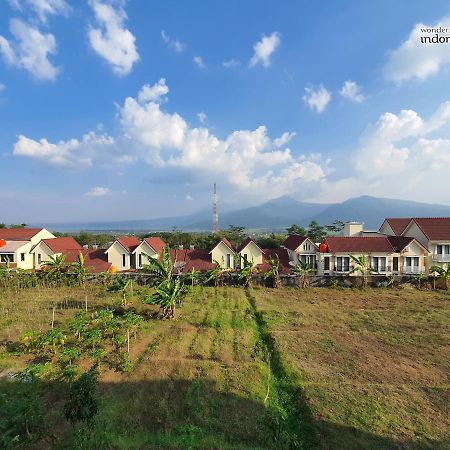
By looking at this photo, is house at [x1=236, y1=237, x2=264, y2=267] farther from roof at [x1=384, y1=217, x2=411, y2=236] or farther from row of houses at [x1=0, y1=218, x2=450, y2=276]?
roof at [x1=384, y1=217, x2=411, y2=236]

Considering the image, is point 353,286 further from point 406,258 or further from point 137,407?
point 137,407

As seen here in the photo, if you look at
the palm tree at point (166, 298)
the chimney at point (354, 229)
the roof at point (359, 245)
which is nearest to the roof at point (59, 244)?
the palm tree at point (166, 298)

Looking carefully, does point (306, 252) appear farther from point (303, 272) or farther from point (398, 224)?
point (398, 224)

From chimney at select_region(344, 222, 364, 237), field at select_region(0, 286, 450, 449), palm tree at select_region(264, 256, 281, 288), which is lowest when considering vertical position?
field at select_region(0, 286, 450, 449)

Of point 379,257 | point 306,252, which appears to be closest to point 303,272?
point 306,252

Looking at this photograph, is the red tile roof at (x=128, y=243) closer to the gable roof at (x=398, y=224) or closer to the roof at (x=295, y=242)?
the roof at (x=295, y=242)

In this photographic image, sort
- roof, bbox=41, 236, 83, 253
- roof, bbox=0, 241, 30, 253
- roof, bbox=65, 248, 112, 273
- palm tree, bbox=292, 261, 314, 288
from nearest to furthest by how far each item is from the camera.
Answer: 1. palm tree, bbox=292, 261, 314, 288
2. roof, bbox=65, 248, 112, 273
3. roof, bbox=0, 241, 30, 253
4. roof, bbox=41, 236, 83, 253

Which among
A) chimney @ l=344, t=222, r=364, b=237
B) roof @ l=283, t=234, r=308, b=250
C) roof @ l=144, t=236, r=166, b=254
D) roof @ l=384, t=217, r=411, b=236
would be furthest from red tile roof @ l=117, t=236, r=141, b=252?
roof @ l=384, t=217, r=411, b=236

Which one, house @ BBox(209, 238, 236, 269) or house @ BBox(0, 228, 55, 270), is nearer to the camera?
house @ BBox(209, 238, 236, 269)
